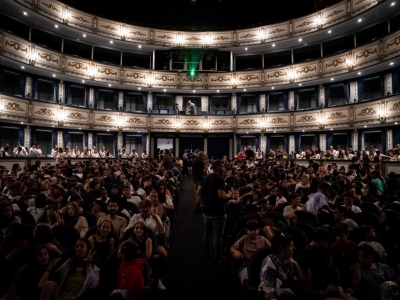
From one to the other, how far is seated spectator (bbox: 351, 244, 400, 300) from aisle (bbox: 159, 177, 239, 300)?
66.5 inches

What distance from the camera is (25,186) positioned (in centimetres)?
657

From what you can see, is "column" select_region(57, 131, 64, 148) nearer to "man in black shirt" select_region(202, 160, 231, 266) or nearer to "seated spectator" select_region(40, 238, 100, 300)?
"man in black shirt" select_region(202, 160, 231, 266)

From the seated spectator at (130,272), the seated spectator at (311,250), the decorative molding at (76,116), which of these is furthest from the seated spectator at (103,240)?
the decorative molding at (76,116)

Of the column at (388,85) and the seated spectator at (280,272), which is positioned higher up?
the column at (388,85)

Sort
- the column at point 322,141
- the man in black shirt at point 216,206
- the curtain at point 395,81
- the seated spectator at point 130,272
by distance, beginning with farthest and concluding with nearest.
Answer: the column at point 322,141 < the curtain at point 395,81 < the man in black shirt at point 216,206 < the seated spectator at point 130,272

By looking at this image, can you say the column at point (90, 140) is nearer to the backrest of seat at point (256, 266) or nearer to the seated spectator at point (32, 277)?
the seated spectator at point (32, 277)

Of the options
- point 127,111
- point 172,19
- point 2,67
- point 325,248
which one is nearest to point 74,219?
point 325,248

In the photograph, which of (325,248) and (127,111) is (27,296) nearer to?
(325,248)

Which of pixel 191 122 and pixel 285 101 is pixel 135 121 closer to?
pixel 191 122

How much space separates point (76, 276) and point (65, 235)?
4.02ft

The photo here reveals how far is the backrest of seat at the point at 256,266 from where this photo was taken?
143 inches

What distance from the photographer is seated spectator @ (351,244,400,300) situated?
3510 mm

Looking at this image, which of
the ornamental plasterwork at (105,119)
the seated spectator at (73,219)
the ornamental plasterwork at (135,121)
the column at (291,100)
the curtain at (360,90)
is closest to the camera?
the seated spectator at (73,219)

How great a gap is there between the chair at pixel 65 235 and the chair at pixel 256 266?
2.60m
